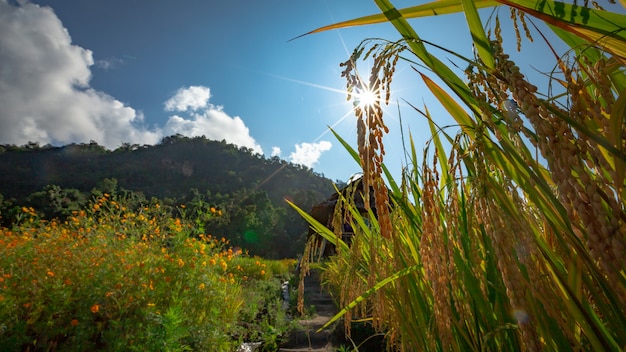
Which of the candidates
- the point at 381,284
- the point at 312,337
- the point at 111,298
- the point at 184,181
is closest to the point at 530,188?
the point at 381,284

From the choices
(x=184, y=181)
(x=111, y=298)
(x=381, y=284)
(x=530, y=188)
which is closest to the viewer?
(x=530, y=188)

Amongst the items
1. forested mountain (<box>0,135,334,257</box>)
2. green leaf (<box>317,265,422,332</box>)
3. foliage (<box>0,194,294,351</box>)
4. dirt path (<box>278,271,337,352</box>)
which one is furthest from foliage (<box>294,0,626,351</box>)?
forested mountain (<box>0,135,334,257</box>)

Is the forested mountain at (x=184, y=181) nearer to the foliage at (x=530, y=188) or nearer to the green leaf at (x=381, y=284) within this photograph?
the green leaf at (x=381, y=284)

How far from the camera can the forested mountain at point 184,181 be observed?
41.9 meters

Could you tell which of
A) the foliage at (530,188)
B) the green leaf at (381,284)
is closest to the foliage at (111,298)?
the green leaf at (381,284)

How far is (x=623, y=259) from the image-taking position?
1.18ft

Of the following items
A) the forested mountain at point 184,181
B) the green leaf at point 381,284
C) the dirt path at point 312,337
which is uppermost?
the forested mountain at point 184,181

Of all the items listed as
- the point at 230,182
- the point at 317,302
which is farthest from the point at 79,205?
the point at 317,302

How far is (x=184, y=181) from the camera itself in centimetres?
5931

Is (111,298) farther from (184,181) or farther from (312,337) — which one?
(184,181)

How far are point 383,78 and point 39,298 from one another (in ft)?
14.6

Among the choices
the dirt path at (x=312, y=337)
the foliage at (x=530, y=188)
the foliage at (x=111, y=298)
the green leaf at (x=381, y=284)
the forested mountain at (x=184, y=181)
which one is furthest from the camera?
the forested mountain at (x=184, y=181)

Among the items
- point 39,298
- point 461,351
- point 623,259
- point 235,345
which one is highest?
point 39,298

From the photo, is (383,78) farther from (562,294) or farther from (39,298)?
(39,298)
